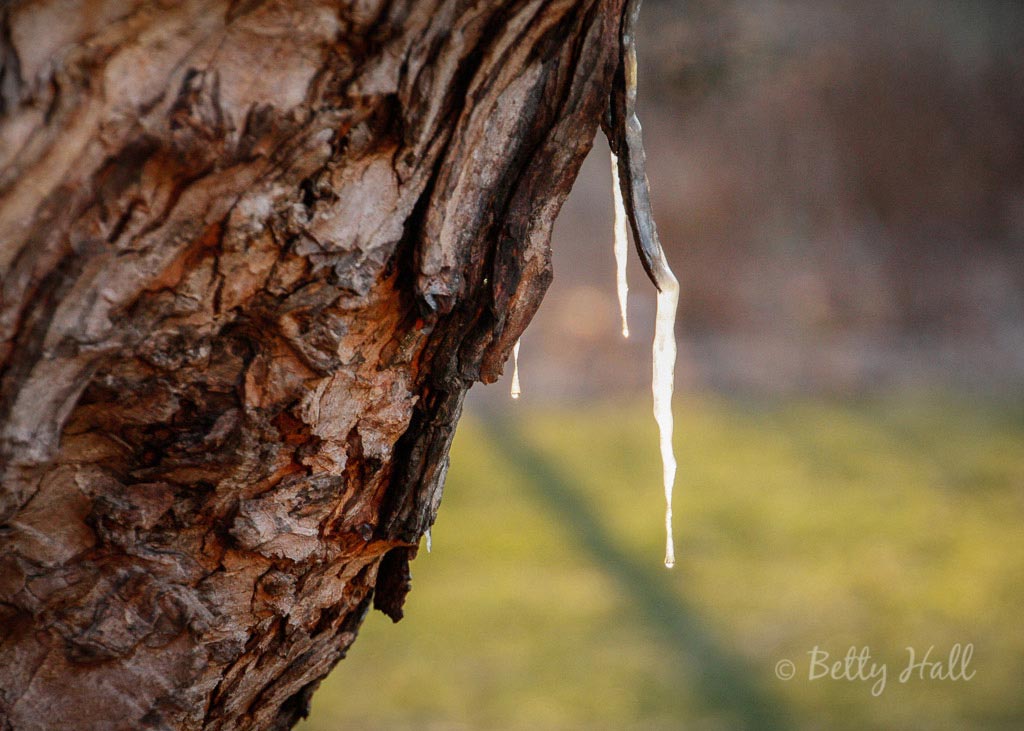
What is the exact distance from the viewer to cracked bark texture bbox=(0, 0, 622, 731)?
51 centimetres

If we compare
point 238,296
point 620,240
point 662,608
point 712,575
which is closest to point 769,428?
point 712,575

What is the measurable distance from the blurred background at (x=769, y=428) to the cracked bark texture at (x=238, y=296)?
51.3 inches

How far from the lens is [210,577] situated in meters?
0.66

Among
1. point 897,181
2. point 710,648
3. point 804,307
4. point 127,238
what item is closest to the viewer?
point 127,238

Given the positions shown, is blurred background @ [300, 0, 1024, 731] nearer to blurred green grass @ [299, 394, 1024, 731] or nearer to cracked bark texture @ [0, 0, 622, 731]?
blurred green grass @ [299, 394, 1024, 731]

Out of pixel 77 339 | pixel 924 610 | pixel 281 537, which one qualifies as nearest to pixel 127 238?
pixel 77 339

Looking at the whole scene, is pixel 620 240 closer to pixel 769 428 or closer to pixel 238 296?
pixel 238 296

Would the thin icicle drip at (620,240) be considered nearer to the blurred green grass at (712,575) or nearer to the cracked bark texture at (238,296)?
the cracked bark texture at (238,296)

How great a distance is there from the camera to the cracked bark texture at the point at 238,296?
20.1 inches

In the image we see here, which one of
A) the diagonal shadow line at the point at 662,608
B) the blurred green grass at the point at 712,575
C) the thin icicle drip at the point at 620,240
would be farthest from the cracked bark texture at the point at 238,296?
the diagonal shadow line at the point at 662,608

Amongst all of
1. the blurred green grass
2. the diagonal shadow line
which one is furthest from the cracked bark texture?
the diagonal shadow line

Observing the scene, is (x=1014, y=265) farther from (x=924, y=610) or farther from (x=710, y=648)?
(x=710, y=648)

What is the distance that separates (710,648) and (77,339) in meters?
1.81

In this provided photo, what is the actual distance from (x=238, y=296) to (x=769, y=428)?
102 inches
